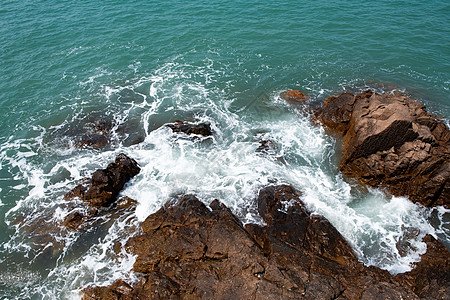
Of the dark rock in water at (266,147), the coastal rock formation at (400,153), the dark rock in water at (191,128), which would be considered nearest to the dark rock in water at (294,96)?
the dark rock in water at (266,147)

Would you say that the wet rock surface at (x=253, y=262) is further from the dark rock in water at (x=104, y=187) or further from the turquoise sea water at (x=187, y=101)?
the dark rock in water at (x=104, y=187)

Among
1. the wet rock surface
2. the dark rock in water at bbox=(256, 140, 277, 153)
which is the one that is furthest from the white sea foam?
the wet rock surface

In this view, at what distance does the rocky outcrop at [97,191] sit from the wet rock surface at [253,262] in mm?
4640

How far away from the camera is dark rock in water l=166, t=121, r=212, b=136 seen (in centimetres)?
2850

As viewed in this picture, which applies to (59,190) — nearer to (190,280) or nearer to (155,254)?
(155,254)

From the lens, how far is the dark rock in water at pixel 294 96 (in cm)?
3238

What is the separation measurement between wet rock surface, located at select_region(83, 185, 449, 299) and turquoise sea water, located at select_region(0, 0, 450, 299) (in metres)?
1.48

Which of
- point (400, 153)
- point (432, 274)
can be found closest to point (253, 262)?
point (432, 274)

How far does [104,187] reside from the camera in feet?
72.6

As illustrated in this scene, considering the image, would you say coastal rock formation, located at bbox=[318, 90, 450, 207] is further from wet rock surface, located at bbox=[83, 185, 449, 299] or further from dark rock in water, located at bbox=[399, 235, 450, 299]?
wet rock surface, located at bbox=[83, 185, 449, 299]

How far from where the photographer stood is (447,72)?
3506 centimetres

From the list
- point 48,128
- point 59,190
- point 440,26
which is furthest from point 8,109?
point 440,26

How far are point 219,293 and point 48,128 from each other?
86.0 ft

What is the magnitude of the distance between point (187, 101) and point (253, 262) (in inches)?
873
